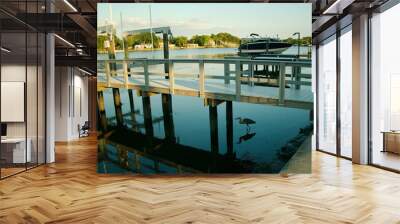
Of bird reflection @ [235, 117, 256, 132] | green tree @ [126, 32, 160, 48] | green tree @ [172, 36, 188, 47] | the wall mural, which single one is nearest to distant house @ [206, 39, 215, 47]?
the wall mural

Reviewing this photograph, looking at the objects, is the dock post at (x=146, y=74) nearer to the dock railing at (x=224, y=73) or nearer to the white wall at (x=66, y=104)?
the dock railing at (x=224, y=73)

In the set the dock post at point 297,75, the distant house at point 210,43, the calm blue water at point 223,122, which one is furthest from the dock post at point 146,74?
the dock post at point 297,75

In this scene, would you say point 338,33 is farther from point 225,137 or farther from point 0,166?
point 0,166

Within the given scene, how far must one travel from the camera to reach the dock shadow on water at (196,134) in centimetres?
643

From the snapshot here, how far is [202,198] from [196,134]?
72.6 inches

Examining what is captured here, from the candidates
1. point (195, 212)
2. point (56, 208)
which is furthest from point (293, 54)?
point (56, 208)

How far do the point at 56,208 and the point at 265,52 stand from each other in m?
4.01

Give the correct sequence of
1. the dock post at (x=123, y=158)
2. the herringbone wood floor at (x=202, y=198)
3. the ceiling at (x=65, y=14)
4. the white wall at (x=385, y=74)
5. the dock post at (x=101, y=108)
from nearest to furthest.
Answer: the herringbone wood floor at (x=202, y=198)
the ceiling at (x=65, y=14)
the dock post at (x=101, y=108)
the dock post at (x=123, y=158)
the white wall at (x=385, y=74)

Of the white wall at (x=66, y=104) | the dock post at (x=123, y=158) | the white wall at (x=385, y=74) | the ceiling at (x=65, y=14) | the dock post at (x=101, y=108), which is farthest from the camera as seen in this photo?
the white wall at (x=66, y=104)

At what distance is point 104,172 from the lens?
6.52 m

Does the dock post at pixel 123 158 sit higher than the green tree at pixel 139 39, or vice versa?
the green tree at pixel 139 39

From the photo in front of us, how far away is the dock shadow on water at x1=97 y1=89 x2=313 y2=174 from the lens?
643 cm

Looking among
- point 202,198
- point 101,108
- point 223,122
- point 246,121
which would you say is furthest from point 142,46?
point 202,198

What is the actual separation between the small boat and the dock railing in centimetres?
16
